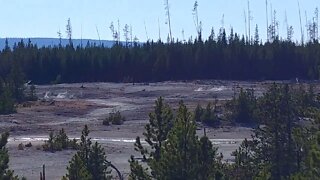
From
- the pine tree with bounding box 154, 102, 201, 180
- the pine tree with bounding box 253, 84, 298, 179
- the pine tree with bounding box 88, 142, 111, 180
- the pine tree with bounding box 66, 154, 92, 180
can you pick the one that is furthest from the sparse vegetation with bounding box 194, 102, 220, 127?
the pine tree with bounding box 66, 154, 92, 180

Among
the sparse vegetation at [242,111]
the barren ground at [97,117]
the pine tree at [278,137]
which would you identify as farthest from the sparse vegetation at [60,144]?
the pine tree at [278,137]

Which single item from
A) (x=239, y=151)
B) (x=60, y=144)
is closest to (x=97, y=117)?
(x=60, y=144)

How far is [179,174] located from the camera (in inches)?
615

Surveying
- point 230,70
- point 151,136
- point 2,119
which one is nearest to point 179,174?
point 151,136

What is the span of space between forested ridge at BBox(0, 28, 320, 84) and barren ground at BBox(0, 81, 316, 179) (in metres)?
5.82

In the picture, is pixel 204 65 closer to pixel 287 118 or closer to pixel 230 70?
pixel 230 70

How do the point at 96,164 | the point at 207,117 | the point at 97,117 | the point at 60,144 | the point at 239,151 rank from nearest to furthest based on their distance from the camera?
1. the point at 96,164
2. the point at 239,151
3. the point at 60,144
4. the point at 207,117
5. the point at 97,117

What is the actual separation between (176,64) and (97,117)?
31.4 meters

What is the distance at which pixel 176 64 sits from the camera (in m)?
82.2

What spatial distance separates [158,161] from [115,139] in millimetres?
23985

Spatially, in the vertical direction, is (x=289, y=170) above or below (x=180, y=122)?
below

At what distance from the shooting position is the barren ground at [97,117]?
108 feet

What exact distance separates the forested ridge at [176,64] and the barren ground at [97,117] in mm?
5819

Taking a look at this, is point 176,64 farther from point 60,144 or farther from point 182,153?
point 182,153
